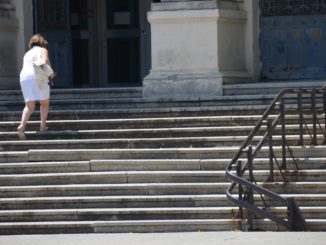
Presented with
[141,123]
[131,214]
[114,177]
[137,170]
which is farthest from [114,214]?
[141,123]

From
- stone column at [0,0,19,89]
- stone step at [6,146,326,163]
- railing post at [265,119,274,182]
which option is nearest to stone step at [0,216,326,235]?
railing post at [265,119,274,182]

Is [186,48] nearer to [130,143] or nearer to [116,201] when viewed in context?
[130,143]

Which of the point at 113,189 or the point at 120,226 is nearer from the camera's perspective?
the point at 120,226

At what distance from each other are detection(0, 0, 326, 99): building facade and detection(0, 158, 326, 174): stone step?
2.90 m

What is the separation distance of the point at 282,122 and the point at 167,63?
15.6ft

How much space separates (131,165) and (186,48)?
12.4ft

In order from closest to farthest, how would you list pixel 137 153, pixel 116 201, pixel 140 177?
pixel 116 201 → pixel 140 177 → pixel 137 153

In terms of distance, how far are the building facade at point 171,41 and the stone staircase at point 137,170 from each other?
1.08 m

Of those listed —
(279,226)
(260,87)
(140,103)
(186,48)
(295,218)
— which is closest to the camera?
(295,218)

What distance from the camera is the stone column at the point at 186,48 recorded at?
20922 millimetres

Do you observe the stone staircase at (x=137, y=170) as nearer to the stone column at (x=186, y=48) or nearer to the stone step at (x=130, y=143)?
the stone step at (x=130, y=143)

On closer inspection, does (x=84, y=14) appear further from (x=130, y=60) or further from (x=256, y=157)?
(x=256, y=157)

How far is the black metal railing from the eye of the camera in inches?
626

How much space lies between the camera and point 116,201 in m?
17.1
